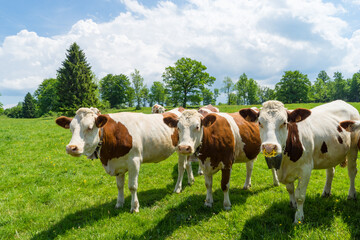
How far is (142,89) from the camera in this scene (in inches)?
2569

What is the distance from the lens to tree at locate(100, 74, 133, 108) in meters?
61.8

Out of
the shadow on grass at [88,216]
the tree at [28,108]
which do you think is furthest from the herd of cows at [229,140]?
the tree at [28,108]

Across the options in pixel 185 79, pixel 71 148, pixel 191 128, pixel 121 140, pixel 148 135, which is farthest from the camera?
pixel 185 79

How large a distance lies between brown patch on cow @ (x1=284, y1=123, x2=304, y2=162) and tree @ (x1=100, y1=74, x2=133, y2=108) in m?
60.8

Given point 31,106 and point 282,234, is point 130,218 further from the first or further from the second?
point 31,106

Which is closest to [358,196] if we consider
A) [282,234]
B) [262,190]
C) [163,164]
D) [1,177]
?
[262,190]

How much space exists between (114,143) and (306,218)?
15.1 feet

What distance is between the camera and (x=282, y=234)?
3801mm

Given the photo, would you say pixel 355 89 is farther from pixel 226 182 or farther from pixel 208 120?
pixel 208 120

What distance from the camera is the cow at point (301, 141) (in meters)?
3.61

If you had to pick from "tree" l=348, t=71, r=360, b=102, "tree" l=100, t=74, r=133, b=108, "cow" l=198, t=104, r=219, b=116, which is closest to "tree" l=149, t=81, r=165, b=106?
"tree" l=100, t=74, r=133, b=108

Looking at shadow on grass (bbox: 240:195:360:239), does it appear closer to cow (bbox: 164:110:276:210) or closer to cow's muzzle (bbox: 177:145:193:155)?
cow (bbox: 164:110:276:210)

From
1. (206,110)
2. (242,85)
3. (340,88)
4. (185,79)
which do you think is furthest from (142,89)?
(340,88)

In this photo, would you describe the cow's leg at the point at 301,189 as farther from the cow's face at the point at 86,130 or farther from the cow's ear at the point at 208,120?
the cow's face at the point at 86,130
